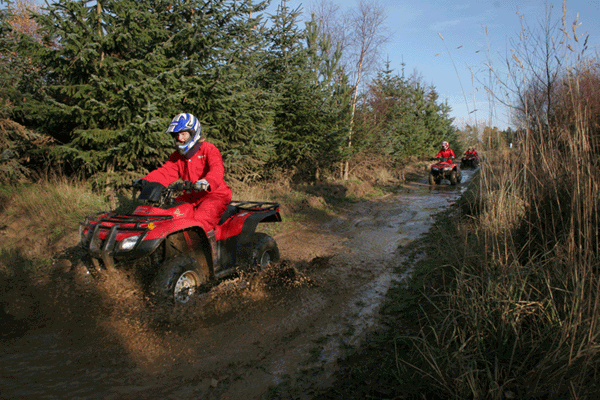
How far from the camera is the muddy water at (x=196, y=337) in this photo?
2.69 metres

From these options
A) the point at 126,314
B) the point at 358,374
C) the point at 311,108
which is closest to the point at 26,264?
the point at 126,314

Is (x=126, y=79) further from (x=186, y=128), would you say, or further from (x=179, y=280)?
(x=179, y=280)

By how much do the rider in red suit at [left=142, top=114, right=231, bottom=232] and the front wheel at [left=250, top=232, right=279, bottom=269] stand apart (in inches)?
28.0

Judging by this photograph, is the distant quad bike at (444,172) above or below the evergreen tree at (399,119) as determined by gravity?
below

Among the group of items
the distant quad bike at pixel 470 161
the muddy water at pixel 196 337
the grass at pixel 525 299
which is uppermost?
Answer: the distant quad bike at pixel 470 161

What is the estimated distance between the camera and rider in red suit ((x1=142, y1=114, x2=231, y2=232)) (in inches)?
164

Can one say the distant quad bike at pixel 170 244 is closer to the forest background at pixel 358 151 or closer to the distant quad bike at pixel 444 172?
the forest background at pixel 358 151

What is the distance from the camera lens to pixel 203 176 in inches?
181

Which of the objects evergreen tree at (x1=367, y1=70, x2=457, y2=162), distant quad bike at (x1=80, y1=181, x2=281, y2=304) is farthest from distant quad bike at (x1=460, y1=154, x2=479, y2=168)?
distant quad bike at (x1=80, y1=181, x2=281, y2=304)

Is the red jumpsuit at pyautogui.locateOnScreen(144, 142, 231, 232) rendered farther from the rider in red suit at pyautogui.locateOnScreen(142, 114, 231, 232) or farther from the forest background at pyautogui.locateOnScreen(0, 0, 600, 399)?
the forest background at pyautogui.locateOnScreen(0, 0, 600, 399)

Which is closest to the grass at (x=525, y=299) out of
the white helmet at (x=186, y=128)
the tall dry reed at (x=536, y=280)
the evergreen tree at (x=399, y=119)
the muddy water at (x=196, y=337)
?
the tall dry reed at (x=536, y=280)

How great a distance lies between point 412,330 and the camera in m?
3.29

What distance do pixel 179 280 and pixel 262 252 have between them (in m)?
1.37

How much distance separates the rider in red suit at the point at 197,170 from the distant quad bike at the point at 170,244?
21 centimetres
